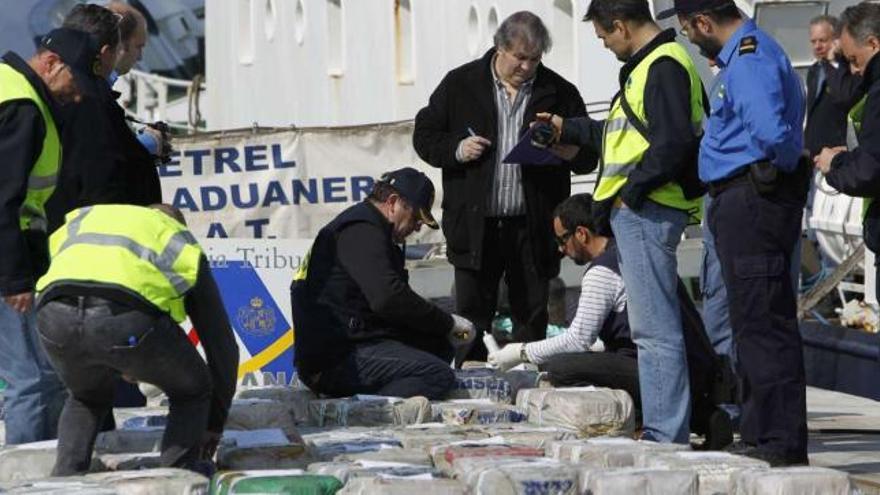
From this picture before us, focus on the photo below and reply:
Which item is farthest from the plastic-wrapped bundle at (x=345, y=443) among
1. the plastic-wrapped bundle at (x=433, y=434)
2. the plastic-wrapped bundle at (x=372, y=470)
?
the plastic-wrapped bundle at (x=372, y=470)

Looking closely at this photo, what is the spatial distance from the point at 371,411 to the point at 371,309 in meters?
0.69

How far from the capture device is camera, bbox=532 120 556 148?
10203mm

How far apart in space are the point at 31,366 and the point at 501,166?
10.5 feet

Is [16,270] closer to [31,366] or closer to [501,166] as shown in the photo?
[31,366]

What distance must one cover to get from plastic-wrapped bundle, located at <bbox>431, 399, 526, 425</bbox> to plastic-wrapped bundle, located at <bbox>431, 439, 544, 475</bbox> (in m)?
1.07

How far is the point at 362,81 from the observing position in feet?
76.7

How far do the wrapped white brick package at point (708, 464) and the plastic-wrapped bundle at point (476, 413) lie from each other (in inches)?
61.7

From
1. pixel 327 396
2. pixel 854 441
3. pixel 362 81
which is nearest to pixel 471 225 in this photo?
pixel 327 396

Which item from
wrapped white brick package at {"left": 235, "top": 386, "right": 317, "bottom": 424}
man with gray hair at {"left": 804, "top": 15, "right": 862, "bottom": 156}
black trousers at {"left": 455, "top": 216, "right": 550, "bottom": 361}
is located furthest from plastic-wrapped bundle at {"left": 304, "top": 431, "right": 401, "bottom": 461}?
man with gray hair at {"left": 804, "top": 15, "right": 862, "bottom": 156}

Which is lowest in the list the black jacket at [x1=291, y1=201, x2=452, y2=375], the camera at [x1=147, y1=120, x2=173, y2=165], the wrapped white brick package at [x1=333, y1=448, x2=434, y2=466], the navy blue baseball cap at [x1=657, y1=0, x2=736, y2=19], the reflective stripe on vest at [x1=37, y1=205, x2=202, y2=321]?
the wrapped white brick package at [x1=333, y1=448, x2=434, y2=466]

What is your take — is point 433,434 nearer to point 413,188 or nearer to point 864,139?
point 413,188

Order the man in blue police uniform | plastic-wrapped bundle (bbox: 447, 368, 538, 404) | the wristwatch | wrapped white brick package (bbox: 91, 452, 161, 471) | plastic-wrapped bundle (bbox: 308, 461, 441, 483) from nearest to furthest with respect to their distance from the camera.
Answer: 1. plastic-wrapped bundle (bbox: 308, 461, 441, 483)
2. wrapped white brick package (bbox: 91, 452, 161, 471)
3. the man in blue police uniform
4. plastic-wrapped bundle (bbox: 447, 368, 538, 404)
5. the wristwatch

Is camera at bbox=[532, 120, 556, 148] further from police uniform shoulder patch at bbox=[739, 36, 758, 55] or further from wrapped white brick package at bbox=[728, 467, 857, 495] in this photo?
wrapped white brick package at bbox=[728, 467, 857, 495]

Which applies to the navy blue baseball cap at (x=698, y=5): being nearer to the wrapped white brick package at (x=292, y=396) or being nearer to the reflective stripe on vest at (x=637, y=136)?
the reflective stripe on vest at (x=637, y=136)
